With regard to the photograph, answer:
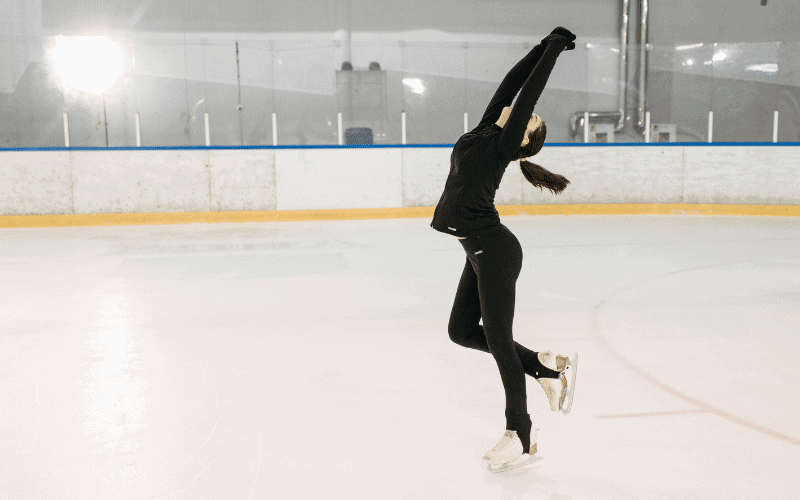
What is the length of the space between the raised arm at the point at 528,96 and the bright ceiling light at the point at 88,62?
10.5m

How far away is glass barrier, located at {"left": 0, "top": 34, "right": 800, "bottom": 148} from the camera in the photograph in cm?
1119

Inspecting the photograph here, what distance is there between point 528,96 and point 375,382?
1633 mm

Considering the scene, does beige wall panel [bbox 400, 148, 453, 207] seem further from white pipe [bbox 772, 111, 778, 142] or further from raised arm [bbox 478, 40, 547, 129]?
raised arm [bbox 478, 40, 547, 129]

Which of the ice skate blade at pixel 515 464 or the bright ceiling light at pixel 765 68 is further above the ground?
the bright ceiling light at pixel 765 68

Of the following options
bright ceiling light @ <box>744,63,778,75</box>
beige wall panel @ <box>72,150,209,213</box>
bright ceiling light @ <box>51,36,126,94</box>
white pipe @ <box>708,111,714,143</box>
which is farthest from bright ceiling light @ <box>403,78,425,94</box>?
bright ceiling light @ <box>744,63,778,75</box>

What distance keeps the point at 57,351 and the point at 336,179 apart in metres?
7.25

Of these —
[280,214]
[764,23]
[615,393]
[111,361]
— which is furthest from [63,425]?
[764,23]

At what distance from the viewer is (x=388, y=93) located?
11.7 metres

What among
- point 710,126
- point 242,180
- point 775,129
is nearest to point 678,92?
point 710,126

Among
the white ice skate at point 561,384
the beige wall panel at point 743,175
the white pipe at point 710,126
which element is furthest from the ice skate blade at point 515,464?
the white pipe at point 710,126

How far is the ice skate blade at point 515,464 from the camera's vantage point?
7.26ft

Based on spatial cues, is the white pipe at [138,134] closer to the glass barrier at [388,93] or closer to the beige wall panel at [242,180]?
the glass barrier at [388,93]

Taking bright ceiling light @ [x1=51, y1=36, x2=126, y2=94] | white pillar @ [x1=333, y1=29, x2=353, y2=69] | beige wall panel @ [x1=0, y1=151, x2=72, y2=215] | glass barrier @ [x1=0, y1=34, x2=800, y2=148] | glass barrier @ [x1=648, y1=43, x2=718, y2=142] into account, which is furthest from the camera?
white pillar @ [x1=333, y1=29, x2=353, y2=69]

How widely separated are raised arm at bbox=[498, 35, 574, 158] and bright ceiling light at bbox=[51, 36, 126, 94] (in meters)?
10.5
